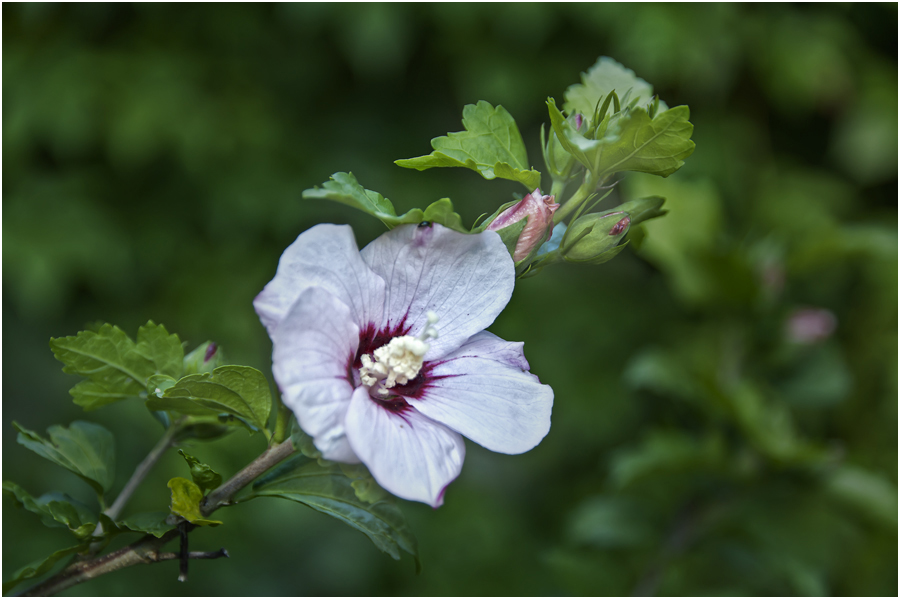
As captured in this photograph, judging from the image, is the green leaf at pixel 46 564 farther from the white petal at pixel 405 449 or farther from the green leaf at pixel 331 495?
the white petal at pixel 405 449

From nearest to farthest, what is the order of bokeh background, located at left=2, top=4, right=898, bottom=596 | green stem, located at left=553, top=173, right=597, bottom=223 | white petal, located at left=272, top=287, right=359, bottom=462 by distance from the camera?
white petal, located at left=272, top=287, right=359, bottom=462 → green stem, located at left=553, top=173, right=597, bottom=223 → bokeh background, located at left=2, top=4, right=898, bottom=596

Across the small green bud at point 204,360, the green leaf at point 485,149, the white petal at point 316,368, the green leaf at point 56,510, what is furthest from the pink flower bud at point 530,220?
the green leaf at point 56,510

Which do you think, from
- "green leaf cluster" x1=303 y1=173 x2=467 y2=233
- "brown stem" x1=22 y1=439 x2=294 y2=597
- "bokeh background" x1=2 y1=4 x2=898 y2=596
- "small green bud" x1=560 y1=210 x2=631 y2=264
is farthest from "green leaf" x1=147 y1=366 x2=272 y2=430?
"bokeh background" x1=2 y1=4 x2=898 y2=596

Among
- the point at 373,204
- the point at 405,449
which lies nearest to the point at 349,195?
the point at 373,204

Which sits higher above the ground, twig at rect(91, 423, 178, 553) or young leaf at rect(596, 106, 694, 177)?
young leaf at rect(596, 106, 694, 177)

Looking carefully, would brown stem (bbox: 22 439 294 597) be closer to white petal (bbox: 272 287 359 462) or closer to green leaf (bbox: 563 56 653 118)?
white petal (bbox: 272 287 359 462)

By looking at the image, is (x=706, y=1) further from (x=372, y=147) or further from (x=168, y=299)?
(x=168, y=299)
